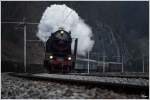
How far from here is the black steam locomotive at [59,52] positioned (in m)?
16.5

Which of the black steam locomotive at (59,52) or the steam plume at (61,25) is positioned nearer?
the black steam locomotive at (59,52)

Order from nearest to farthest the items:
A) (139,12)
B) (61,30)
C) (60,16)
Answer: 1. (61,30)
2. (60,16)
3. (139,12)

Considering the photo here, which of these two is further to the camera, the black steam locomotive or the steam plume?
the steam plume

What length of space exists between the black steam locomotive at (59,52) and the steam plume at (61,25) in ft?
11.6

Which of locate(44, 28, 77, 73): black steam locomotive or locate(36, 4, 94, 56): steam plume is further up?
locate(36, 4, 94, 56): steam plume

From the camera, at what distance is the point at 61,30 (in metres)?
16.7

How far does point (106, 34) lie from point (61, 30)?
25.2 meters

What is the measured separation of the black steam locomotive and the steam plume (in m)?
3.54

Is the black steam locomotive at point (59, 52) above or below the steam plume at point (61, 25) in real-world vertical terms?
below

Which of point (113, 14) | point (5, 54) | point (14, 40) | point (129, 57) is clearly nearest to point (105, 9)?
point (113, 14)

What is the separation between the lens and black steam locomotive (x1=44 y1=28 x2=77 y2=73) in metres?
16.5

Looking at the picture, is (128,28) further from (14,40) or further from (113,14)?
(14,40)

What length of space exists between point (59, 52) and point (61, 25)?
7.84 meters

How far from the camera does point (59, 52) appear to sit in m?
16.7
